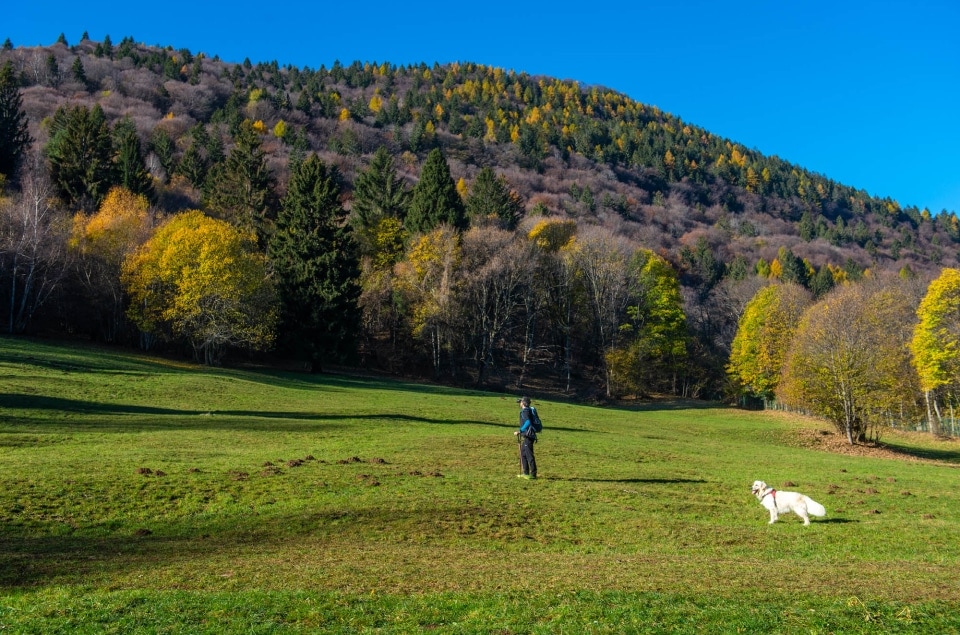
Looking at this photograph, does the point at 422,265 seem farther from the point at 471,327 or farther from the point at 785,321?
the point at 785,321

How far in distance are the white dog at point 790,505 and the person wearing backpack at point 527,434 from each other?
682cm

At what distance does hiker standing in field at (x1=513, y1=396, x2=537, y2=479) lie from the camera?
66.4ft

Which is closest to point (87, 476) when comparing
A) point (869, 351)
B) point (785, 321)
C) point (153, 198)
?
point (869, 351)

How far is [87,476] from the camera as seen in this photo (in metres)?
16.9

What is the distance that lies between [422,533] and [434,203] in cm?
7234

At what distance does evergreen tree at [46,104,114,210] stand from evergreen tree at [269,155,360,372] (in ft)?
89.5

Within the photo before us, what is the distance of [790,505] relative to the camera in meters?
17.3

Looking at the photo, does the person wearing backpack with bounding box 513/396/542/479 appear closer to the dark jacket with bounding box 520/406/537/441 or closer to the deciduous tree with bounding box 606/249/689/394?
the dark jacket with bounding box 520/406/537/441

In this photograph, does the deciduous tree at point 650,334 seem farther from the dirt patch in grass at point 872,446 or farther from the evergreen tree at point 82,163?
the evergreen tree at point 82,163

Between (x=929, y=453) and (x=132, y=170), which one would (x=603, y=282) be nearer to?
(x=929, y=453)

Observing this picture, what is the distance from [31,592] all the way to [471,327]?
6289 centimetres

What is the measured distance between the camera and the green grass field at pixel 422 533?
8992mm

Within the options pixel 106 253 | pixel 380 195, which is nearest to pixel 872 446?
pixel 106 253

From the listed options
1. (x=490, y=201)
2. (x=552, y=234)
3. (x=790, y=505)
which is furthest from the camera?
(x=490, y=201)
